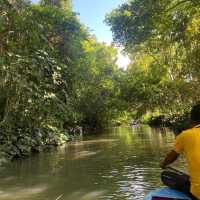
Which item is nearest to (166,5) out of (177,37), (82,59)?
(177,37)

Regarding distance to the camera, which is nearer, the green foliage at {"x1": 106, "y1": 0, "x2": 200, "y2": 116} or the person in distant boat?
the person in distant boat

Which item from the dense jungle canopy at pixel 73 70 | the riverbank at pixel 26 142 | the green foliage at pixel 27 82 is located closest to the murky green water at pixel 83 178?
the riverbank at pixel 26 142

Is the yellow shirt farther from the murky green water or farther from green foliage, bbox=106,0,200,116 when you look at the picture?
green foliage, bbox=106,0,200,116

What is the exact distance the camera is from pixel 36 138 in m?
24.9

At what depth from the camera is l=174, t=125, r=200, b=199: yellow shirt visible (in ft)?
14.1

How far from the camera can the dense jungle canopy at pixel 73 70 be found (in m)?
19.2

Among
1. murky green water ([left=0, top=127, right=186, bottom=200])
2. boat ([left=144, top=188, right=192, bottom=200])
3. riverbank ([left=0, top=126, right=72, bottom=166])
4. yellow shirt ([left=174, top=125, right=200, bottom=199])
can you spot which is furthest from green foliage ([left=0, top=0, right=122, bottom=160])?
yellow shirt ([left=174, top=125, right=200, bottom=199])

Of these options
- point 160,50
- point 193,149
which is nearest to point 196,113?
point 193,149

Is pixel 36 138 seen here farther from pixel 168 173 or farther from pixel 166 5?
pixel 168 173

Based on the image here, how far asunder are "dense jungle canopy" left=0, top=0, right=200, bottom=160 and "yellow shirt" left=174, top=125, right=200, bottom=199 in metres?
13.7

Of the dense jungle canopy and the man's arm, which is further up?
the dense jungle canopy

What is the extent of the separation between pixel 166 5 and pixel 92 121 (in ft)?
98.2

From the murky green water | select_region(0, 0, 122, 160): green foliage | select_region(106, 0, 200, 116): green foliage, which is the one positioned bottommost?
the murky green water

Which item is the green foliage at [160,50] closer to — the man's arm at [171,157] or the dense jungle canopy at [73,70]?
the dense jungle canopy at [73,70]
